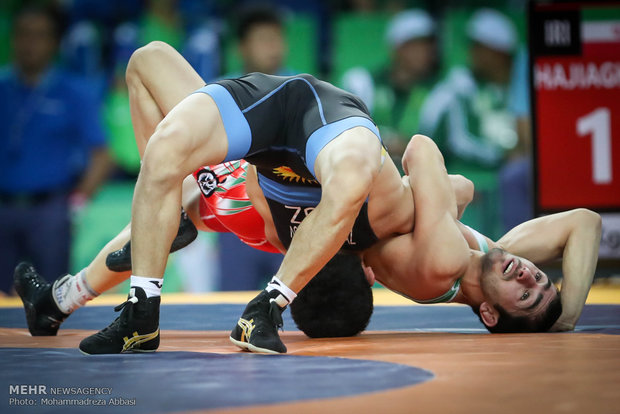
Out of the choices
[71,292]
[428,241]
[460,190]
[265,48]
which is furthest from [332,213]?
[265,48]

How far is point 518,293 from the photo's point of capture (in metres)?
2.73

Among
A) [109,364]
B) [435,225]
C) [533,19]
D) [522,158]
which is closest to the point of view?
[109,364]

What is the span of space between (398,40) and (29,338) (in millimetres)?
4368

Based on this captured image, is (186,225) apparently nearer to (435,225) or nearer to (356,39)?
(435,225)

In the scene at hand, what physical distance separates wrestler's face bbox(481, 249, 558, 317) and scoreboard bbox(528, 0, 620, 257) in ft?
7.49

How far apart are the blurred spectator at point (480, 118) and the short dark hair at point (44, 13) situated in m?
2.87

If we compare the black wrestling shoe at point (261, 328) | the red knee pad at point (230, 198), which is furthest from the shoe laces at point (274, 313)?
the red knee pad at point (230, 198)

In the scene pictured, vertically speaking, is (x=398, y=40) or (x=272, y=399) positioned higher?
(x=398, y=40)

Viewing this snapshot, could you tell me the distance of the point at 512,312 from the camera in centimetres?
276

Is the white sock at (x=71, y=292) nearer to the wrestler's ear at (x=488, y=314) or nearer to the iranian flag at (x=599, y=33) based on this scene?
the wrestler's ear at (x=488, y=314)

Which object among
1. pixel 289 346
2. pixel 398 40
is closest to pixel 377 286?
pixel 398 40

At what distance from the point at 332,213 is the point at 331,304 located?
0.62m

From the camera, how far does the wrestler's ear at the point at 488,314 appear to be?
2.81m

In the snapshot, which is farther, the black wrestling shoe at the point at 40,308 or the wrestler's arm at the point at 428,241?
the black wrestling shoe at the point at 40,308
